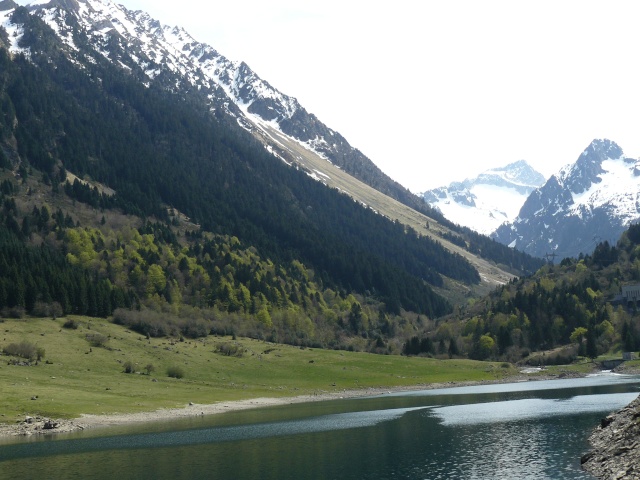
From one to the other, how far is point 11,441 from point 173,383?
5529 centimetres

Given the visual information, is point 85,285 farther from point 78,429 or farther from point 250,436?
point 250,436

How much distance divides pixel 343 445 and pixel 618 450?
33.0 meters

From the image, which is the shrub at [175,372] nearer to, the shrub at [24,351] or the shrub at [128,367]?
the shrub at [128,367]

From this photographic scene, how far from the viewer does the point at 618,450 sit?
60719mm

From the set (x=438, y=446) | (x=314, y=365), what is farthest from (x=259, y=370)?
(x=438, y=446)

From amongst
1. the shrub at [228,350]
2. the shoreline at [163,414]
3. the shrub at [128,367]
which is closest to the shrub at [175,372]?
the shrub at [128,367]

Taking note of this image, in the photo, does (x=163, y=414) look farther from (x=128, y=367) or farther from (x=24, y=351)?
(x=24, y=351)

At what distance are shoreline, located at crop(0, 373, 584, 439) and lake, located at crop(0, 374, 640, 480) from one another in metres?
4.49

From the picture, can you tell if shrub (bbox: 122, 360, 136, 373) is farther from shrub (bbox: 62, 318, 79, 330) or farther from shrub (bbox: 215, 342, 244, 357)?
shrub (bbox: 215, 342, 244, 357)

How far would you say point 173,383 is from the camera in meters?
150

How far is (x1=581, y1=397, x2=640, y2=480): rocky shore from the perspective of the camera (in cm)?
5566

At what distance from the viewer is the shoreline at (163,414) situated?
103500 mm

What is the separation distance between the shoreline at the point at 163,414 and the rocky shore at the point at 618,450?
243 feet

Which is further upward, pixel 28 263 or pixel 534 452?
pixel 28 263
